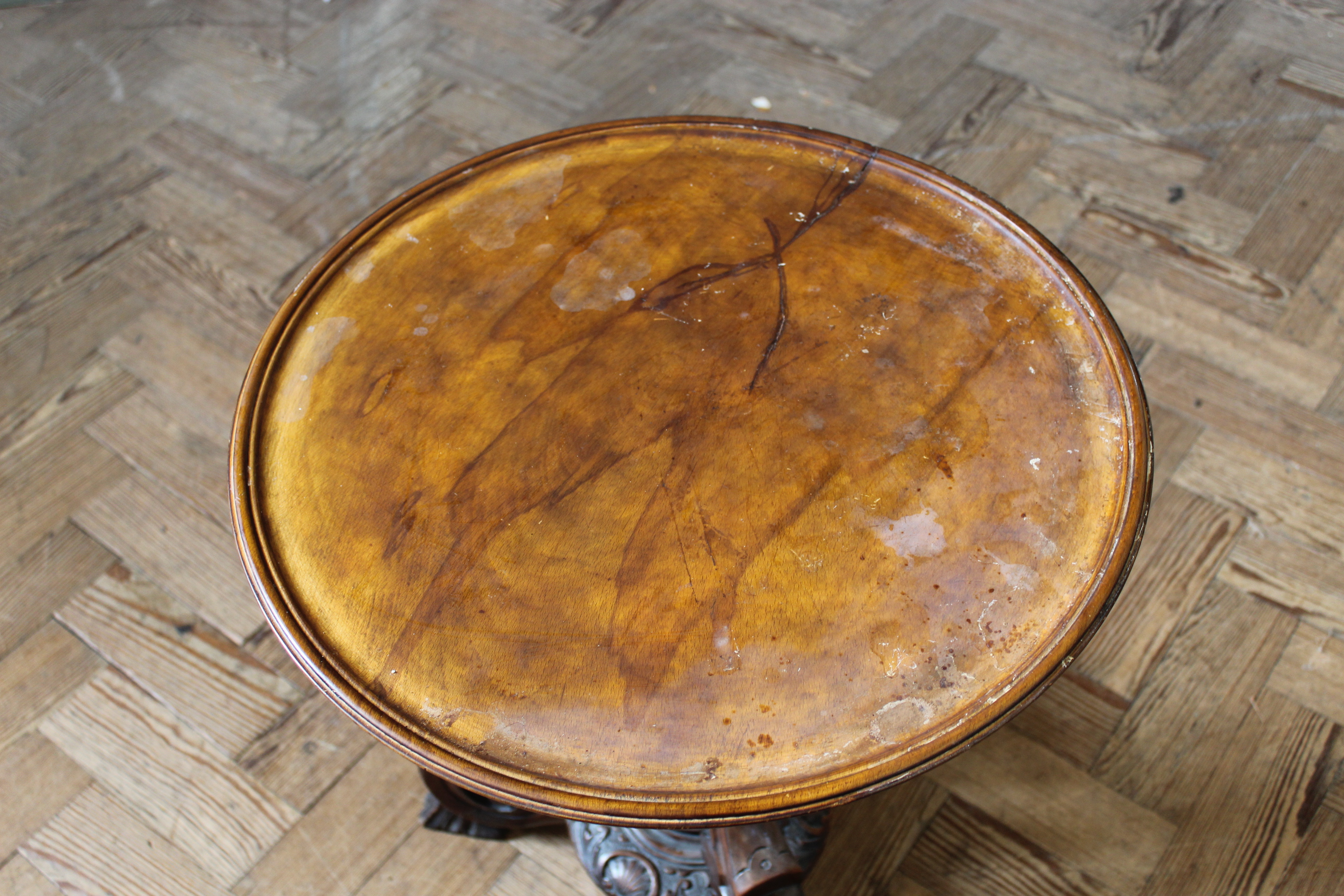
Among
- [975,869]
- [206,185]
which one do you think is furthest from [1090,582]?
[206,185]

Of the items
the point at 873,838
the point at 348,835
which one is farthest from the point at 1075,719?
the point at 348,835

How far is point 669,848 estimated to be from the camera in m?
0.69

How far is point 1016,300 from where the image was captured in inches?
23.3

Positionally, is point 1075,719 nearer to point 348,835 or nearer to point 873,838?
point 873,838

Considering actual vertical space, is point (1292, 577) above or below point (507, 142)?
below

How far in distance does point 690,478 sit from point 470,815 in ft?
1.27

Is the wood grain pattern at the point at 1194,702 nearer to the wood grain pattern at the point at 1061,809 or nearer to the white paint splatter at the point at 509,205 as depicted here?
the wood grain pattern at the point at 1061,809

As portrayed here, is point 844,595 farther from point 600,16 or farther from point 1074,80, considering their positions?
point 600,16

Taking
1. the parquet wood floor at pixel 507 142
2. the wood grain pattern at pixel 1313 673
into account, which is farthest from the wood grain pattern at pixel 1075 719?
the wood grain pattern at pixel 1313 673

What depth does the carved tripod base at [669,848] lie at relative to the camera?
58 centimetres

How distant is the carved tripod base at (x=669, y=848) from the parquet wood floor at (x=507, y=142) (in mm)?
32

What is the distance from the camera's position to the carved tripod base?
0.58m

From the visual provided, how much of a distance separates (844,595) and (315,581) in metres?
0.28

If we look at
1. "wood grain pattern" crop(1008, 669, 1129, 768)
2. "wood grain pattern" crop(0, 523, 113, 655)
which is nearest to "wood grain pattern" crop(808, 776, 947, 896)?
"wood grain pattern" crop(1008, 669, 1129, 768)
